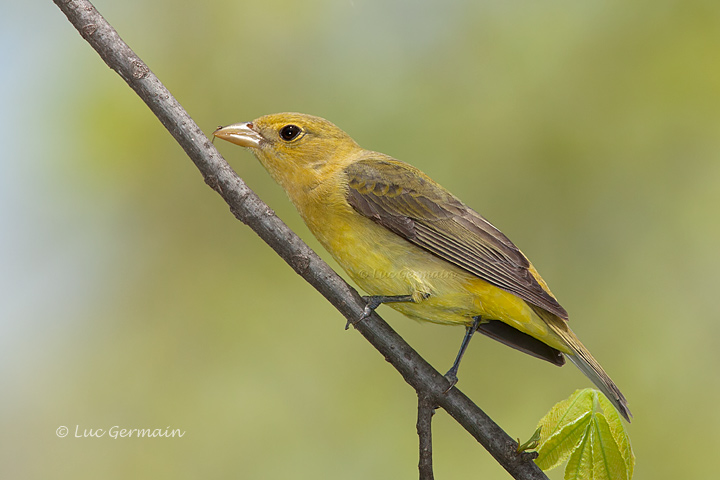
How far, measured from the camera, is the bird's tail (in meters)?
3.39

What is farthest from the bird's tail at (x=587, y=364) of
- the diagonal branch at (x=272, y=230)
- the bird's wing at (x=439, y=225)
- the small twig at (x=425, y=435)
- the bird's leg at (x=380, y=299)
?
the small twig at (x=425, y=435)

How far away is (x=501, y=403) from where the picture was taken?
538cm

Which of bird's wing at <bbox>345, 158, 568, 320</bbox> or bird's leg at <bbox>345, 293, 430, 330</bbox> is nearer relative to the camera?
bird's leg at <bbox>345, 293, 430, 330</bbox>

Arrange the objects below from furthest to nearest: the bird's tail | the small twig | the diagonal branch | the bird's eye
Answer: the bird's eye < the bird's tail < the small twig < the diagonal branch

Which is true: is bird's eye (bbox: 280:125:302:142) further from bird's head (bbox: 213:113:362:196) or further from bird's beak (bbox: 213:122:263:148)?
bird's beak (bbox: 213:122:263:148)

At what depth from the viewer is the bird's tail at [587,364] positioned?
3.39 metres

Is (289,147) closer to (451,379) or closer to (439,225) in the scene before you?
(439,225)

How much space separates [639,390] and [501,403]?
110 cm

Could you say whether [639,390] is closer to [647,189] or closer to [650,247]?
[650,247]

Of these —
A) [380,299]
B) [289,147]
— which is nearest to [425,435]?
[380,299]

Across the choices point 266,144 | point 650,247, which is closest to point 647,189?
point 650,247

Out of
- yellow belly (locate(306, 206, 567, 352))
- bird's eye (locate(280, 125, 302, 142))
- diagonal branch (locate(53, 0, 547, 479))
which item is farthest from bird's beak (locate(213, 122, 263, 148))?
diagonal branch (locate(53, 0, 547, 479))

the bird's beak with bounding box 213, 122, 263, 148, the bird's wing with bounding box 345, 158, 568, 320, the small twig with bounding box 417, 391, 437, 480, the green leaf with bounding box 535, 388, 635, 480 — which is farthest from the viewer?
the bird's beak with bounding box 213, 122, 263, 148

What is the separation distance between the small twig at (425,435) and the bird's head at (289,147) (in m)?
1.47
